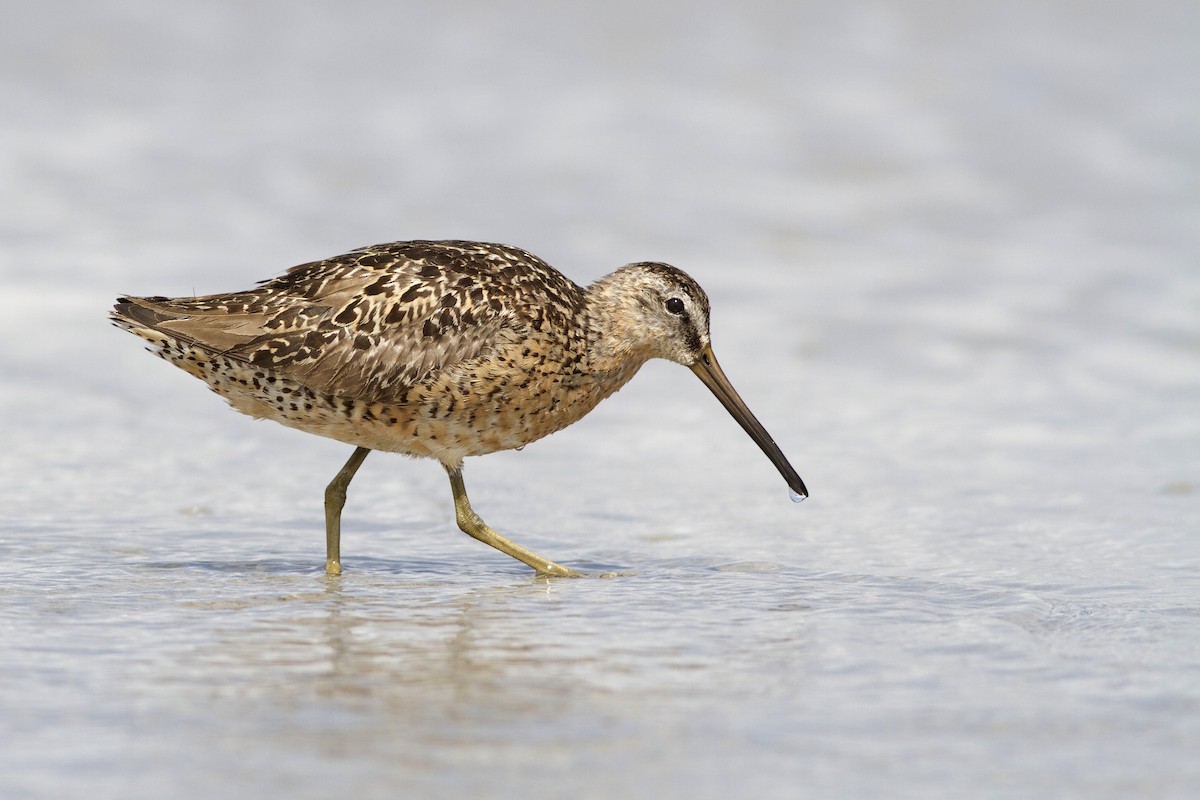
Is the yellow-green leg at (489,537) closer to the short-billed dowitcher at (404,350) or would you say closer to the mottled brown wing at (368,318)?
the short-billed dowitcher at (404,350)

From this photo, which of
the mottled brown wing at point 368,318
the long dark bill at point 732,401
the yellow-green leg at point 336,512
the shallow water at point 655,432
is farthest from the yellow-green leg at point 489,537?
the long dark bill at point 732,401

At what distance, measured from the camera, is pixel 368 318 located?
19.4ft

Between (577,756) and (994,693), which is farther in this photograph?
(994,693)

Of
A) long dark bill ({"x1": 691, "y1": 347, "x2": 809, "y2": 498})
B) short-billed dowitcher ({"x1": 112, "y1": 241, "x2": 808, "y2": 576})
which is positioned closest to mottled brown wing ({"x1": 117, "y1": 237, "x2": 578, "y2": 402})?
short-billed dowitcher ({"x1": 112, "y1": 241, "x2": 808, "y2": 576})

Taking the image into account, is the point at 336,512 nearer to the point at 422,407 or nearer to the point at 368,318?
the point at 422,407

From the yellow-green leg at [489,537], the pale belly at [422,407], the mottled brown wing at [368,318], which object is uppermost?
the mottled brown wing at [368,318]

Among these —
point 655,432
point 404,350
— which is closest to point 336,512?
point 404,350

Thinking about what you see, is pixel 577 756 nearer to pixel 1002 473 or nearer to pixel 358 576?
pixel 358 576

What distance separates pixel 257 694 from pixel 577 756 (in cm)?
92

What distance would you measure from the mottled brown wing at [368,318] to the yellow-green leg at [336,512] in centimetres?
56

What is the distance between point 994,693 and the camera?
4.20m

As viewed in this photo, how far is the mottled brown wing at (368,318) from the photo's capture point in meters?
5.86

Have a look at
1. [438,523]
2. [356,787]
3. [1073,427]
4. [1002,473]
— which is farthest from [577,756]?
[1073,427]

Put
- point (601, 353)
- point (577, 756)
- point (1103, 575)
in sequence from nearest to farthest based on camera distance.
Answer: point (577, 756)
point (1103, 575)
point (601, 353)
